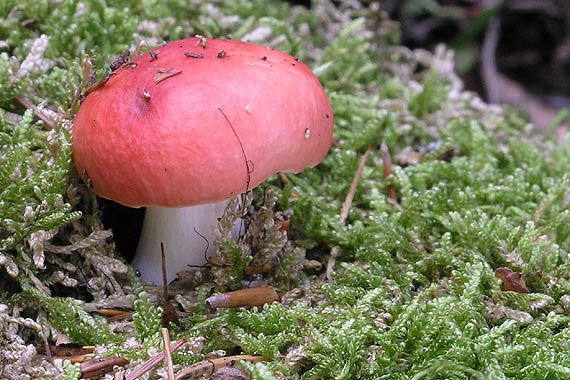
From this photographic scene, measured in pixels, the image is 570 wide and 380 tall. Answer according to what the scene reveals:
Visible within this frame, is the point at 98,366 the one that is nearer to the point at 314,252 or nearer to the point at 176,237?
the point at 176,237

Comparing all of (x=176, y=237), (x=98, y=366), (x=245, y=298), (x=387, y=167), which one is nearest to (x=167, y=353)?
(x=98, y=366)

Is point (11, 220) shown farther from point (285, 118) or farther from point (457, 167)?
point (457, 167)

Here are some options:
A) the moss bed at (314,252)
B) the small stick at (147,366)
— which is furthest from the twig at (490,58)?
the small stick at (147,366)

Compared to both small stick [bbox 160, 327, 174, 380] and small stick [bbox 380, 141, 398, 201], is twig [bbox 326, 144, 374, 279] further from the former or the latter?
small stick [bbox 160, 327, 174, 380]

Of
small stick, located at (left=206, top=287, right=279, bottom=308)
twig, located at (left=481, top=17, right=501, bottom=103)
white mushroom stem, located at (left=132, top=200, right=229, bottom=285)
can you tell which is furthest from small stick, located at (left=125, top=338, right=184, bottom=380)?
twig, located at (left=481, top=17, right=501, bottom=103)

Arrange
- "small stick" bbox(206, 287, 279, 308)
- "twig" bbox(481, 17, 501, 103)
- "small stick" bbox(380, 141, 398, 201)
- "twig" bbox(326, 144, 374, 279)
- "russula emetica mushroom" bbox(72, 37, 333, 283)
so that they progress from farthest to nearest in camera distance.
A: "twig" bbox(481, 17, 501, 103) < "small stick" bbox(380, 141, 398, 201) < "twig" bbox(326, 144, 374, 279) < "small stick" bbox(206, 287, 279, 308) < "russula emetica mushroom" bbox(72, 37, 333, 283)

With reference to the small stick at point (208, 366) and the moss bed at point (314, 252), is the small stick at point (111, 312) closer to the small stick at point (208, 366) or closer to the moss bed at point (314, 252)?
the moss bed at point (314, 252)

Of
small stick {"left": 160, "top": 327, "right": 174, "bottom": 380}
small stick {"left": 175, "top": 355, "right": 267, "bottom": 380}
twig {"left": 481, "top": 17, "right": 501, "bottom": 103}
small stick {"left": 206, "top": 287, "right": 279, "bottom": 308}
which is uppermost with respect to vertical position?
twig {"left": 481, "top": 17, "right": 501, "bottom": 103}
